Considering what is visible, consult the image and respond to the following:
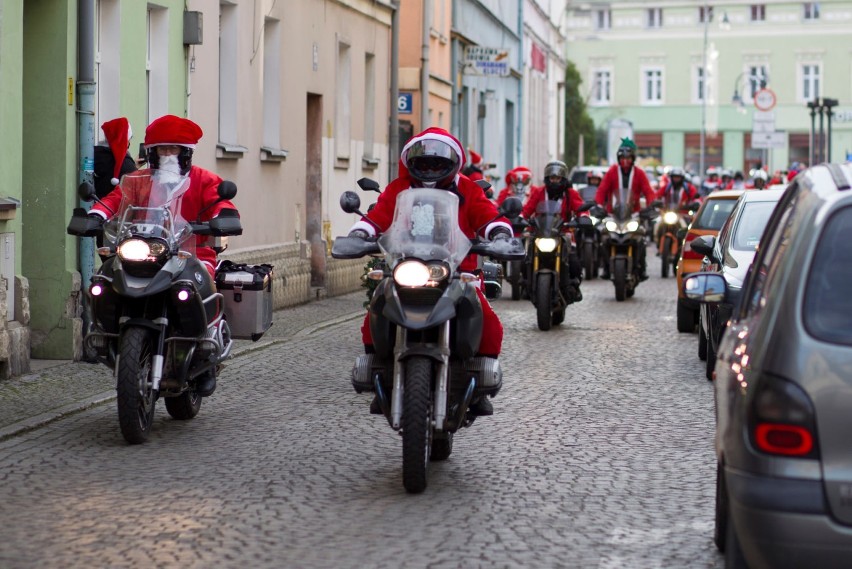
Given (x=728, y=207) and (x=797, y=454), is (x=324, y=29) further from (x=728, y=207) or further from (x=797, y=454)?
(x=797, y=454)

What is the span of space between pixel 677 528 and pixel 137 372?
3143 mm

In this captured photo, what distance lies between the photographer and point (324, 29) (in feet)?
78.9

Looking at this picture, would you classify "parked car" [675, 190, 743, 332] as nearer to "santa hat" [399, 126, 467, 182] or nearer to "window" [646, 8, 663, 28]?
"santa hat" [399, 126, 467, 182]

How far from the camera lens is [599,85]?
342 feet

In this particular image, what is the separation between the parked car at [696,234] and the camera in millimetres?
17828

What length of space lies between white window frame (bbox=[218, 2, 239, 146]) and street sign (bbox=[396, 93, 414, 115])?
30.4 ft

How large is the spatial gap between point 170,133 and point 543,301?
8.30 metres

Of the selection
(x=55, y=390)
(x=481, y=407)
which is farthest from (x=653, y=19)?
(x=481, y=407)

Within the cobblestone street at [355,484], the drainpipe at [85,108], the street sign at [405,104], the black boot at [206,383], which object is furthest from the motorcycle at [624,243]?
the black boot at [206,383]

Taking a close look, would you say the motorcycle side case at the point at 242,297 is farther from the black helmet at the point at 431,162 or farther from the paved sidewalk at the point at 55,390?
the black helmet at the point at 431,162

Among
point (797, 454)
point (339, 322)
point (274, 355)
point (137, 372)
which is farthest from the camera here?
point (339, 322)

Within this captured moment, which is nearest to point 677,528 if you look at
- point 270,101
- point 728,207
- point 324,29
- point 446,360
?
point 446,360

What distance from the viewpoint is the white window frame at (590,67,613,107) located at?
10375cm

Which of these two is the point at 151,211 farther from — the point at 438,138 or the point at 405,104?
the point at 405,104
